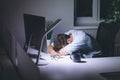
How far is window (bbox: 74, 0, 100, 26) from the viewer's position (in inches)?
187

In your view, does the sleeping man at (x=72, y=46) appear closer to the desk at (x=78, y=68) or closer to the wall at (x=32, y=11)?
the desk at (x=78, y=68)

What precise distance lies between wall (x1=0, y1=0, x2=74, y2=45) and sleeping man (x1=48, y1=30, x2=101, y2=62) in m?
0.78

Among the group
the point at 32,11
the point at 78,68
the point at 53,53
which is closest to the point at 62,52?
the point at 53,53

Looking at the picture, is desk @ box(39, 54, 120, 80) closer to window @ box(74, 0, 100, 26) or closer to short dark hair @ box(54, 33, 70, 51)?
short dark hair @ box(54, 33, 70, 51)

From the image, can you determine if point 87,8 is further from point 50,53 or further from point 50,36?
point 50,53

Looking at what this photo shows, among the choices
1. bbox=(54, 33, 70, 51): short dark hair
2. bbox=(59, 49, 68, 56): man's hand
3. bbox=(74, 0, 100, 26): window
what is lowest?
bbox=(59, 49, 68, 56): man's hand

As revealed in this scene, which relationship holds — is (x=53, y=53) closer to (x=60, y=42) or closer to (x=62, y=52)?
(x=62, y=52)

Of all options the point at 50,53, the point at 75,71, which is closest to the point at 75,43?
the point at 50,53

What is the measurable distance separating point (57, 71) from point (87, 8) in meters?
2.40

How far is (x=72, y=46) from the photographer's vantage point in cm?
343

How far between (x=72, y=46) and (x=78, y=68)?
2.44 feet

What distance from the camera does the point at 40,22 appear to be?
2799 millimetres

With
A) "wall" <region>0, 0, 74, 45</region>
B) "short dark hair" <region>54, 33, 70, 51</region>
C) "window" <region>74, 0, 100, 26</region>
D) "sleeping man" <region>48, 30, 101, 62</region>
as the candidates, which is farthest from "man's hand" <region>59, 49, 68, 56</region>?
"window" <region>74, 0, 100, 26</region>

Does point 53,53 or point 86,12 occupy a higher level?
point 86,12
